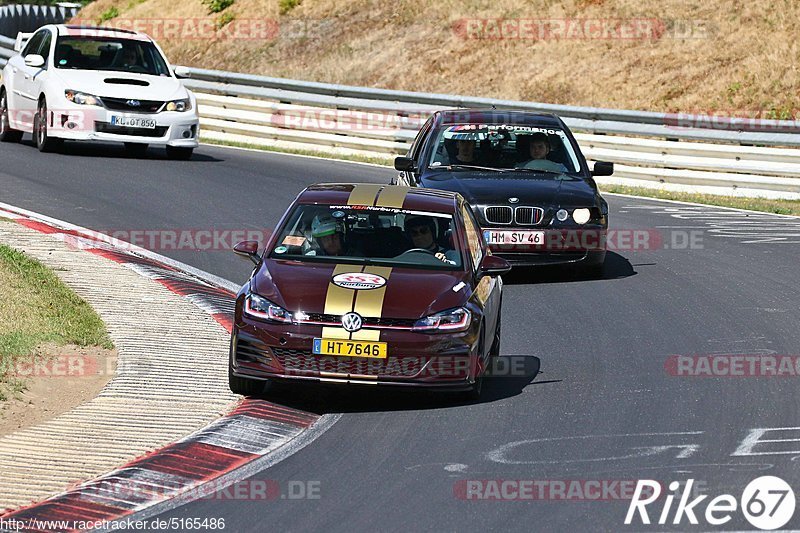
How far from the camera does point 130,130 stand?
69.2 ft

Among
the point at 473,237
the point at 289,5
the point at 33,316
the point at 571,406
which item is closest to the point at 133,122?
the point at 33,316

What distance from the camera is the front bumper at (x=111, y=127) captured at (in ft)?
68.5

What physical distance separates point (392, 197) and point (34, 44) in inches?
542

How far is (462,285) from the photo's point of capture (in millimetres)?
9836

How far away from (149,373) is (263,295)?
40.1 inches

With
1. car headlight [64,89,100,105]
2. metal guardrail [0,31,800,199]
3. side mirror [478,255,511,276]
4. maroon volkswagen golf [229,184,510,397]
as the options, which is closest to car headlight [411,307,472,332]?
maroon volkswagen golf [229,184,510,397]

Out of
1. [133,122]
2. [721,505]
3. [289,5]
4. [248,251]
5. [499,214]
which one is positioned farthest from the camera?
[289,5]

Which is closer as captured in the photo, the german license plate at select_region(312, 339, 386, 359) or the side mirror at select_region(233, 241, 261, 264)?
the german license plate at select_region(312, 339, 386, 359)

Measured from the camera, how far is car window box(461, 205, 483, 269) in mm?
10523

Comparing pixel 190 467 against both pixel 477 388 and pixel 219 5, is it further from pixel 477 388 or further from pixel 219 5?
pixel 219 5

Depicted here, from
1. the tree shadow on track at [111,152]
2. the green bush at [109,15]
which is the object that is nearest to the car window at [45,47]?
the tree shadow on track at [111,152]

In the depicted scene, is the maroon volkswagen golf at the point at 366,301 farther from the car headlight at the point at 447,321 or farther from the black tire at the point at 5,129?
the black tire at the point at 5,129

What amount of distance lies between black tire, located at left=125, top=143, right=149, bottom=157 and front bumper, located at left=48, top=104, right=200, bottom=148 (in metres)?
1.49

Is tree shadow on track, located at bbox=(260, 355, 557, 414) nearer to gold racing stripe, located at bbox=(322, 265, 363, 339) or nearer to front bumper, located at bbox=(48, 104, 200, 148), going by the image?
gold racing stripe, located at bbox=(322, 265, 363, 339)
